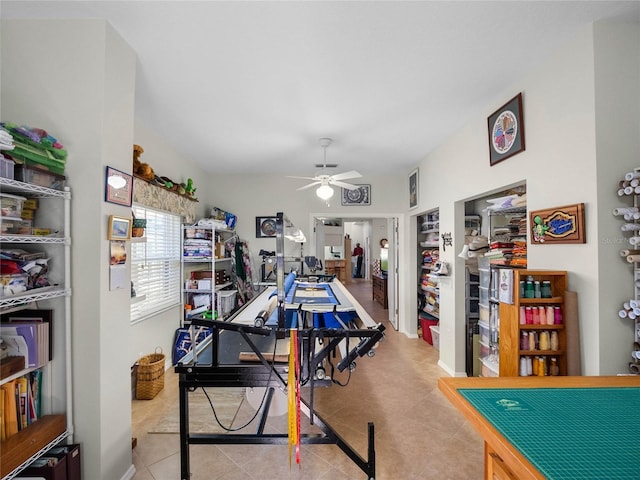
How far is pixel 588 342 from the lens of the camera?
5.52 feet

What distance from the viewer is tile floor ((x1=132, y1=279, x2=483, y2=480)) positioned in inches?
76.0

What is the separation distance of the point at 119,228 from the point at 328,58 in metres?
1.79

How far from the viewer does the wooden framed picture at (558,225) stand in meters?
1.68

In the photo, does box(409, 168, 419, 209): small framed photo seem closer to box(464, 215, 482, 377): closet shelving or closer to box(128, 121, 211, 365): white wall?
box(464, 215, 482, 377): closet shelving

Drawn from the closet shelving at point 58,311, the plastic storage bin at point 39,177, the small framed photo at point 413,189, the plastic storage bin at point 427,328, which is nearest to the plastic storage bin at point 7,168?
the plastic storage bin at point 39,177

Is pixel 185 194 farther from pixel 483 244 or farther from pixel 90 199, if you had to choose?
pixel 483 244

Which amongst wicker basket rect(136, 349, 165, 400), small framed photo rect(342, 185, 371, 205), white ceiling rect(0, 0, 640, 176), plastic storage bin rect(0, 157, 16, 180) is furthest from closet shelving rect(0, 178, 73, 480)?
small framed photo rect(342, 185, 371, 205)

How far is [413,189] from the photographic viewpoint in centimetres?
466

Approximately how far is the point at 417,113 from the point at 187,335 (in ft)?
12.4

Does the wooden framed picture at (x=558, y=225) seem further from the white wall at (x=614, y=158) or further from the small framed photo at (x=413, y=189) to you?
the small framed photo at (x=413, y=189)

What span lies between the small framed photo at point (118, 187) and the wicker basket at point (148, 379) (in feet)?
6.25

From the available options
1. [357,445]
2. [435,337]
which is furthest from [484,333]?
[357,445]

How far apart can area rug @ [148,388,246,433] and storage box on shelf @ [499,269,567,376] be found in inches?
87.2

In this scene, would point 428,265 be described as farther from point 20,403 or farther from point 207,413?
point 20,403
